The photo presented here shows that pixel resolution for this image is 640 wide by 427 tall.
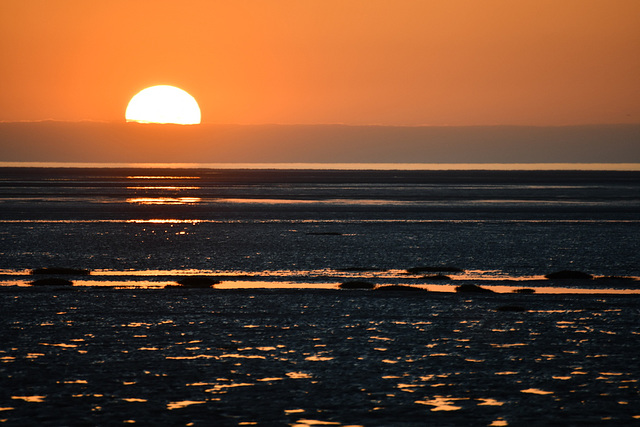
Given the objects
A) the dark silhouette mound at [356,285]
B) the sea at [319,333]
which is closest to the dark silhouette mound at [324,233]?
the sea at [319,333]

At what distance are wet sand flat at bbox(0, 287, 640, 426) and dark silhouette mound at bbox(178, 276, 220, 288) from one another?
2.77 m

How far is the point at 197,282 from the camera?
96.0 feet

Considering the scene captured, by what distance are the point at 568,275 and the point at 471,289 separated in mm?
5607

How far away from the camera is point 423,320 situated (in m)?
21.8

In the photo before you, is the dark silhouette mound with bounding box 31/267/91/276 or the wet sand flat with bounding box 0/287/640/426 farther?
the dark silhouette mound with bounding box 31/267/91/276

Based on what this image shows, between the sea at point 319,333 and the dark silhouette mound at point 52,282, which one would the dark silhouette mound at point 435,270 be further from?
the dark silhouette mound at point 52,282

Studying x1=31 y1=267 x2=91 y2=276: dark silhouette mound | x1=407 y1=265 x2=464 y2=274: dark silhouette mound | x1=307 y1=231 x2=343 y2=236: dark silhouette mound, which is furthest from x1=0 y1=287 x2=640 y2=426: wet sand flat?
x1=307 y1=231 x2=343 y2=236: dark silhouette mound

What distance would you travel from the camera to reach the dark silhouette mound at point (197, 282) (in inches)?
1129

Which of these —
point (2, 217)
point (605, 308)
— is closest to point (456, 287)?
point (605, 308)

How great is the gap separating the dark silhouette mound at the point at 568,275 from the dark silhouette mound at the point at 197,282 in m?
11.6

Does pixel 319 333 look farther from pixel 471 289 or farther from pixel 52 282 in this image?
pixel 52 282

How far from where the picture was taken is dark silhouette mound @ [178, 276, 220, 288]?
28688mm

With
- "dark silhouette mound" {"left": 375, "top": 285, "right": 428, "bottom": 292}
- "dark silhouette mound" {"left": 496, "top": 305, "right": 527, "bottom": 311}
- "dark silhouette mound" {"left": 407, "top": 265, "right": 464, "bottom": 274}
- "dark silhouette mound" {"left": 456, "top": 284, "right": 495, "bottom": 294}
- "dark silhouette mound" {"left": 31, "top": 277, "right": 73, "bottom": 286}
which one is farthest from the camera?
"dark silhouette mound" {"left": 407, "top": 265, "right": 464, "bottom": 274}

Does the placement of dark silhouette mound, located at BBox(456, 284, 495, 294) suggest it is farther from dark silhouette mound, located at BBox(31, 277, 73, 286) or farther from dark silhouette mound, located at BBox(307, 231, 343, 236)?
dark silhouette mound, located at BBox(307, 231, 343, 236)
